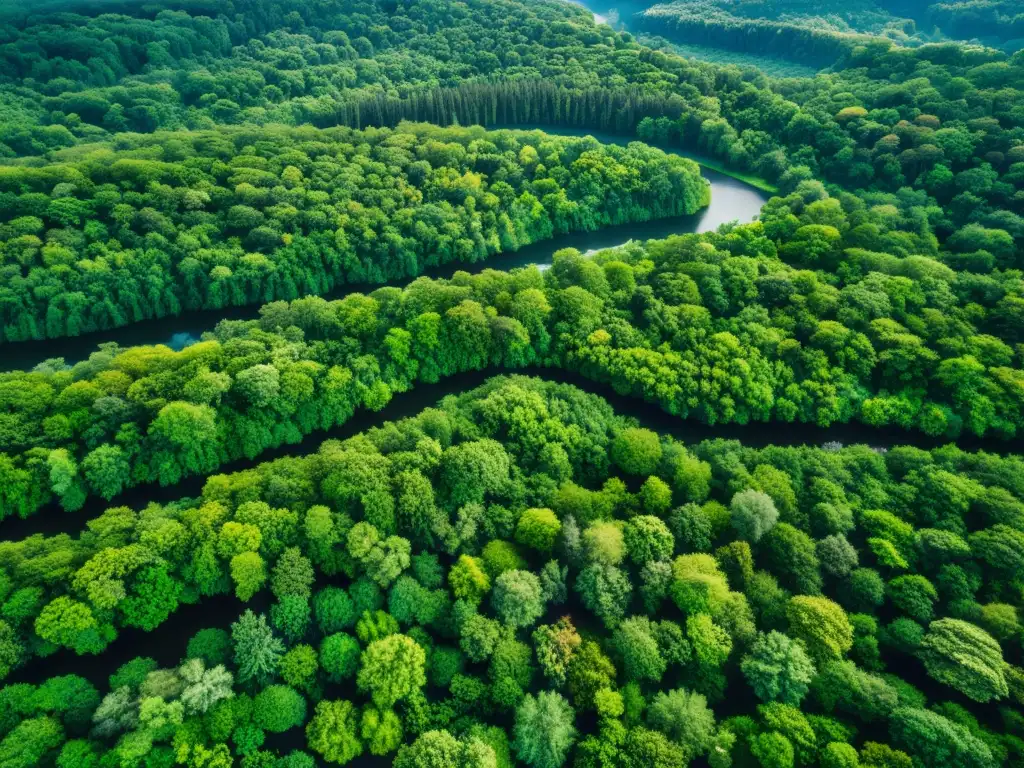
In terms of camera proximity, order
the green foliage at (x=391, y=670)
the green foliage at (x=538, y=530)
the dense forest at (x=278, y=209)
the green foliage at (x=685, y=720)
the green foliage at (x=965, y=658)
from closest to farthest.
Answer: the green foliage at (x=685, y=720) → the green foliage at (x=965, y=658) → the green foliage at (x=391, y=670) → the green foliage at (x=538, y=530) → the dense forest at (x=278, y=209)

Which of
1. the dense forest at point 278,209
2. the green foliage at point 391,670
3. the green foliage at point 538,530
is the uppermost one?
the dense forest at point 278,209

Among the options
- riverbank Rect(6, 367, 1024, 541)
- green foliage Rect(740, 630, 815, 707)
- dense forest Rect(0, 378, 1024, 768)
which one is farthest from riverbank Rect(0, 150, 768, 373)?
green foliage Rect(740, 630, 815, 707)

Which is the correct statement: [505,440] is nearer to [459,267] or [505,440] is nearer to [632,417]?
[632,417]

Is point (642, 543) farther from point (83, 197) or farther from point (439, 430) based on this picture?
point (83, 197)

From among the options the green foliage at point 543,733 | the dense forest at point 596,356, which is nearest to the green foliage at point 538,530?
the green foliage at point 543,733

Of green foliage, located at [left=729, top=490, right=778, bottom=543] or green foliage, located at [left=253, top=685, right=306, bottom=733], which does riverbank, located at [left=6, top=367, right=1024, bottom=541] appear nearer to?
green foliage, located at [left=729, top=490, right=778, bottom=543]

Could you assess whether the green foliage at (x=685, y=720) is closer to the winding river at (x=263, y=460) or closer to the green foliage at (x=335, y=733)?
the winding river at (x=263, y=460)
